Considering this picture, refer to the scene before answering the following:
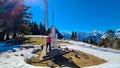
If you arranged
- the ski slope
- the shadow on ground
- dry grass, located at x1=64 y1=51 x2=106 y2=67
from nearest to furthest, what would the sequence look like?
the shadow on ground
the ski slope
dry grass, located at x1=64 y1=51 x2=106 y2=67

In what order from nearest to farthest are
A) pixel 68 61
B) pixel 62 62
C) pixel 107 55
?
pixel 62 62
pixel 68 61
pixel 107 55

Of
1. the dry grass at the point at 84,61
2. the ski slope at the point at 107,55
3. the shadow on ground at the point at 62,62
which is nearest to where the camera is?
the shadow on ground at the point at 62,62

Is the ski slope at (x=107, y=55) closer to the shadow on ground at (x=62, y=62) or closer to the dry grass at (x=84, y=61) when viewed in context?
the dry grass at (x=84, y=61)

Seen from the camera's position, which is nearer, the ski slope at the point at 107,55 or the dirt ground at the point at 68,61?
the dirt ground at the point at 68,61

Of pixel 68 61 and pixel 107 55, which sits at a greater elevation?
pixel 107 55

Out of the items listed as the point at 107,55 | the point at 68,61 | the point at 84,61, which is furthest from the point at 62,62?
the point at 107,55

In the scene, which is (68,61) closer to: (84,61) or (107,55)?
(84,61)

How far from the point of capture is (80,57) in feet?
65.3

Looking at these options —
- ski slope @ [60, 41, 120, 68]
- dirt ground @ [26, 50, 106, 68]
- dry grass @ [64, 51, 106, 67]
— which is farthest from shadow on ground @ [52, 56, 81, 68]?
ski slope @ [60, 41, 120, 68]

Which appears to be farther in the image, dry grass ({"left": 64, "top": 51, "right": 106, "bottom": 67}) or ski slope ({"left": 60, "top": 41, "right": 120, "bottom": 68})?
dry grass ({"left": 64, "top": 51, "right": 106, "bottom": 67})

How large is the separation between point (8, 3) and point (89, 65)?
25.7 meters

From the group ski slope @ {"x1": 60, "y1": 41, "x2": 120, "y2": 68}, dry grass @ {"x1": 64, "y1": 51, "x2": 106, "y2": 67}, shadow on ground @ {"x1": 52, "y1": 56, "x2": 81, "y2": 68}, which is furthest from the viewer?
dry grass @ {"x1": 64, "y1": 51, "x2": 106, "y2": 67}

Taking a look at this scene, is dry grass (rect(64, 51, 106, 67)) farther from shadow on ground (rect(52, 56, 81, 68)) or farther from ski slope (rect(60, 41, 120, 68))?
ski slope (rect(60, 41, 120, 68))

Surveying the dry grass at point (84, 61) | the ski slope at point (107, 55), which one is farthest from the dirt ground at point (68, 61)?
the ski slope at point (107, 55)
